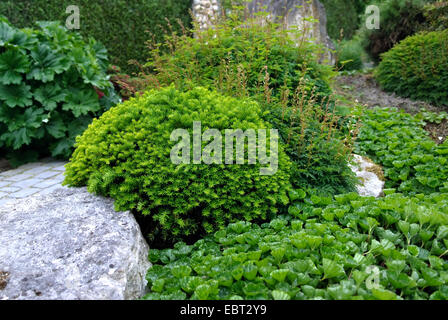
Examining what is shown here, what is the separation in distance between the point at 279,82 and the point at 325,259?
2.57 m

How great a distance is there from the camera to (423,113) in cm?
582

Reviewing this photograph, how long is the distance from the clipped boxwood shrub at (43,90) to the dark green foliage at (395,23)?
7.55 meters

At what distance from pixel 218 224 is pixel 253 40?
2.53 meters

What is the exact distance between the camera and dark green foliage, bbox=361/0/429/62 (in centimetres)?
855

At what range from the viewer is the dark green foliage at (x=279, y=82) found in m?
3.04

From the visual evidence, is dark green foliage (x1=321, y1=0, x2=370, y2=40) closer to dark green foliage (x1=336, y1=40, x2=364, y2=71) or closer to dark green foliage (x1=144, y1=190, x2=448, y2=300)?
dark green foliage (x1=336, y1=40, x2=364, y2=71)

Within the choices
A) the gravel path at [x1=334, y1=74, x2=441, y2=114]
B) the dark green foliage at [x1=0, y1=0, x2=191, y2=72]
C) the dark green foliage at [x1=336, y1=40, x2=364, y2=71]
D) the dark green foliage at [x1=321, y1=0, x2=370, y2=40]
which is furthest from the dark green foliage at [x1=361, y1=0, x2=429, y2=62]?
the dark green foliage at [x1=0, y1=0, x2=191, y2=72]

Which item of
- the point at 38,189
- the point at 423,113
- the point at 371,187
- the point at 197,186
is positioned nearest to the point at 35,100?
the point at 38,189


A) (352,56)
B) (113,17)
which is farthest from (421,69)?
(113,17)

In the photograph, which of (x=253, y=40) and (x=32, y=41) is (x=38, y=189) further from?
(x=253, y=40)

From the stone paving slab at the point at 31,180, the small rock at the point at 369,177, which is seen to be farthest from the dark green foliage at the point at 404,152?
the stone paving slab at the point at 31,180

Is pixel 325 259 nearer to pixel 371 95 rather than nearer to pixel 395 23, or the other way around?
pixel 371 95

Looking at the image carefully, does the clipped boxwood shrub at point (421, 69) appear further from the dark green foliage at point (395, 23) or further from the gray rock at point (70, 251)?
the gray rock at point (70, 251)
